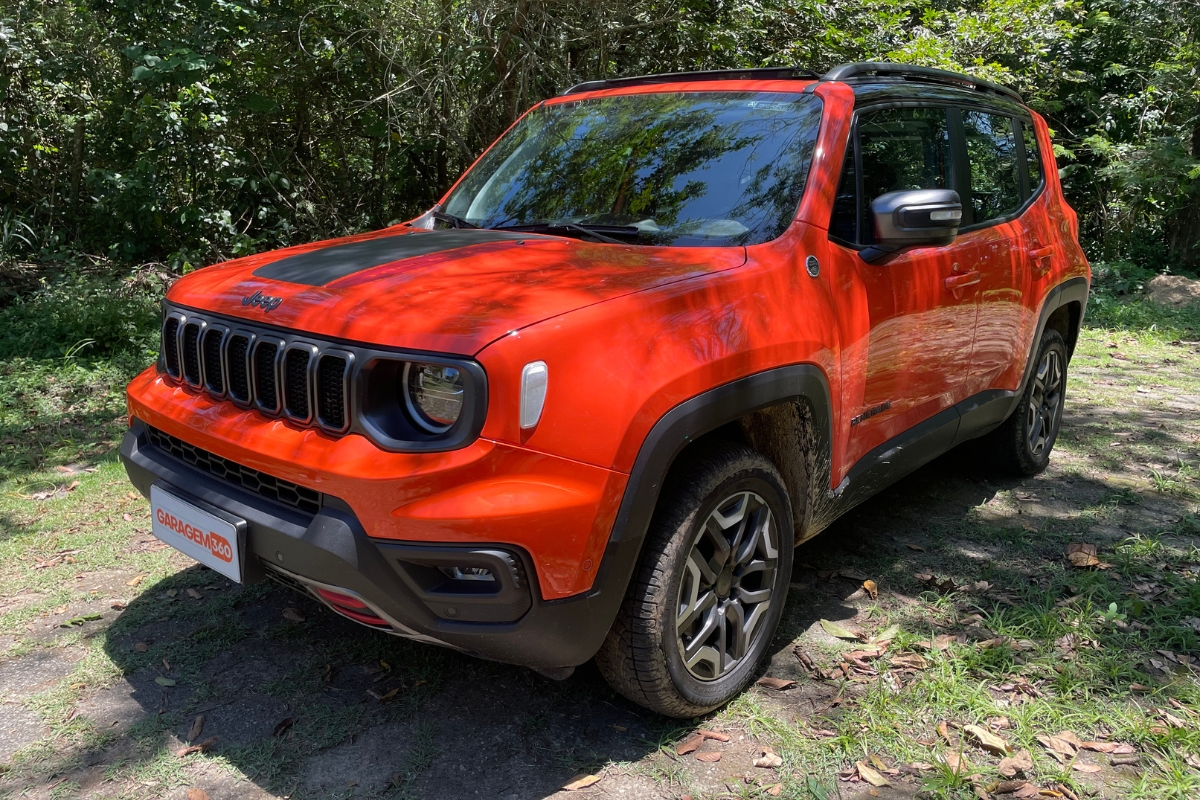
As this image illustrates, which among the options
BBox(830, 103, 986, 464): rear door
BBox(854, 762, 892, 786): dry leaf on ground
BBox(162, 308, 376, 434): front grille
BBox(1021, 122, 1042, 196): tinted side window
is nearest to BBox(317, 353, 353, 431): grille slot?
BBox(162, 308, 376, 434): front grille

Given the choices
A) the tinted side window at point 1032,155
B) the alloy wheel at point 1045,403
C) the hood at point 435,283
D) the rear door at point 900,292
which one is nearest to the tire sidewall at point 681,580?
the rear door at point 900,292

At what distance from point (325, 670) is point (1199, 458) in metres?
4.79

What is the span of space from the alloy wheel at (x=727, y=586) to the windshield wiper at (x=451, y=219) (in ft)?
5.05

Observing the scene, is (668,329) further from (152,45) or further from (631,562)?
(152,45)

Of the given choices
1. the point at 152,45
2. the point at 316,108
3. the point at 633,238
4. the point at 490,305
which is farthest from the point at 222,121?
the point at 490,305

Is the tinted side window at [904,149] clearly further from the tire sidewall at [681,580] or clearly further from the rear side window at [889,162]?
the tire sidewall at [681,580]

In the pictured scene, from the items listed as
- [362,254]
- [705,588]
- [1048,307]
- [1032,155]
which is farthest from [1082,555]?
[362,254]

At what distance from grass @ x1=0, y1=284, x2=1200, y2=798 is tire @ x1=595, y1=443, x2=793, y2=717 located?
0.55ft

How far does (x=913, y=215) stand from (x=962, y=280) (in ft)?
2.91

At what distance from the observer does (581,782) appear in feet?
8.11

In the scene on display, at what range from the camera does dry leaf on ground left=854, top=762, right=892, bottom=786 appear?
2.48 metres

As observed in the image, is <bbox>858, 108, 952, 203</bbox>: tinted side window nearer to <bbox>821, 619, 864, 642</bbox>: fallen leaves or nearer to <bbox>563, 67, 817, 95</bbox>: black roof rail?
<bbox>563, 67, 817, 95</bbox>: black roof rail

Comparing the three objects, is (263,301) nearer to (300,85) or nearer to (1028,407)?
(1028,407)

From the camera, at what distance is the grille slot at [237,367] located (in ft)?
8.27
